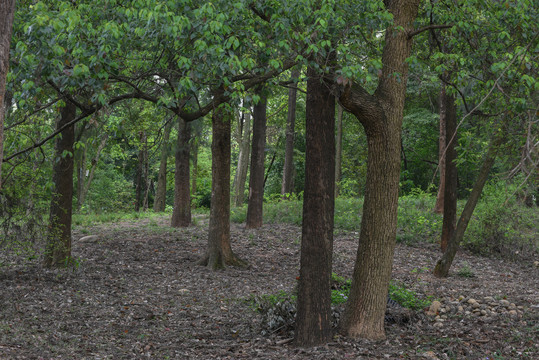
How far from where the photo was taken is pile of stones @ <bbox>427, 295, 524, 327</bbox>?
6.39 meters

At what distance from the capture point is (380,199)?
18.2 feet

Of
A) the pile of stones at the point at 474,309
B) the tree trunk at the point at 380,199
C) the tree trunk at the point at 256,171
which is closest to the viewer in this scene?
the tree trunk at the point at 380,199

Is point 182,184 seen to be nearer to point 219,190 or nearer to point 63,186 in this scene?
point 219,190

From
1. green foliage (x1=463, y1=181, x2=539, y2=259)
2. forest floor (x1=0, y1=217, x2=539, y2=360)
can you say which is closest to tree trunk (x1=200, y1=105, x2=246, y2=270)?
forest floor (x1=0, y1=217, x2=539, y2=360)

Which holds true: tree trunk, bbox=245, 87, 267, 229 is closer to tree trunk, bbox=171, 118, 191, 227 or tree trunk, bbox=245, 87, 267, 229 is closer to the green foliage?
tree trunk, bbox=171, 118, 191, 227

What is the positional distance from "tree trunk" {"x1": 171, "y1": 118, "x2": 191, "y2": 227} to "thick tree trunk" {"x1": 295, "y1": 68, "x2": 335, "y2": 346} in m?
8.39

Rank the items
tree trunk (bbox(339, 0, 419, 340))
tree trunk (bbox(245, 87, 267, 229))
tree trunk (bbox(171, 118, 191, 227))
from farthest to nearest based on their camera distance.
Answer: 1. tree trunk (bbox(245, 87, 267, 229))
2. tree trunk (bbox(171, 118, 191, 227))
3. tree trunk (bbox(339, 0, 419, 340))

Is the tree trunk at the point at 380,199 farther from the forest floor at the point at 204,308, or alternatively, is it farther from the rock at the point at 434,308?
the rock at the point at 434,308

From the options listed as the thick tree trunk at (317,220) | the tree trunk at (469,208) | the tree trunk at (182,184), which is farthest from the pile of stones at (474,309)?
the tree trunk at (182,184)

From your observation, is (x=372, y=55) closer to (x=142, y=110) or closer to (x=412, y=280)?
(x=412, y=280)

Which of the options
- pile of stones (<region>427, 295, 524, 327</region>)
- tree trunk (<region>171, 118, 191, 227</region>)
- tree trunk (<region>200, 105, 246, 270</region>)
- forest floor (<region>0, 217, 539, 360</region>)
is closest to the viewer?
forest floor (<region>0, 217, 539, 360</region>)

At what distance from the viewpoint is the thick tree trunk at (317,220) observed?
5449 mm

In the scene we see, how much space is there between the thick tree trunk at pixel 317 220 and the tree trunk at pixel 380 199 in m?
0.39

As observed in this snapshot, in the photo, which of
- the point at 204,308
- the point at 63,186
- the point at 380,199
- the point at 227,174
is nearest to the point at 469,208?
the point at 380,199
